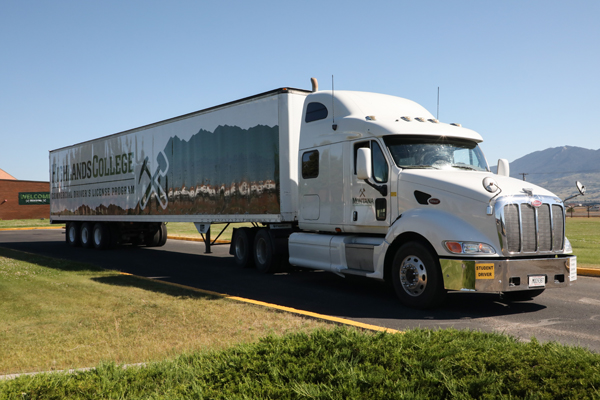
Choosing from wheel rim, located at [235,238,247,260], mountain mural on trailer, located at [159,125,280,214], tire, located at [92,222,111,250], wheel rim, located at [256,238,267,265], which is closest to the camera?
mountain mural on trailer, located at [159,125,280,214]

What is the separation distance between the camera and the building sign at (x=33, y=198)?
63438 mm

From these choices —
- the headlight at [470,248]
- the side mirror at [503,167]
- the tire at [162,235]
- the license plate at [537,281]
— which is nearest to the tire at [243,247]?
the side mirror at [503,167]

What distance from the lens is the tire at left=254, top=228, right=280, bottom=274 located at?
40.2 feet

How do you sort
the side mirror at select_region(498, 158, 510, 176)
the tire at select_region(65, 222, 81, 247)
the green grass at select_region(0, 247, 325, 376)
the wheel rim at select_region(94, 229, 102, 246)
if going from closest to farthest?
the green grass at select_region(0, 247, 325, 376) < the side mirror at select_region(498, 158, 510, 176) < the wheel rim at select_region(94, 229, 102, 246) < the tire at select_region(65, 222, 81, 247)

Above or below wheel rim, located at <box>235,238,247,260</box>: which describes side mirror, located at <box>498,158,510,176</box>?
above

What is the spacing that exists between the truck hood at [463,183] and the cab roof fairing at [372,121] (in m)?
0.89

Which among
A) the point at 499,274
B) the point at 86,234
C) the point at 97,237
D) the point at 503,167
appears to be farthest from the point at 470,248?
the point at 86,234

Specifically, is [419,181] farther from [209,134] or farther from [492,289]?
[209,134]

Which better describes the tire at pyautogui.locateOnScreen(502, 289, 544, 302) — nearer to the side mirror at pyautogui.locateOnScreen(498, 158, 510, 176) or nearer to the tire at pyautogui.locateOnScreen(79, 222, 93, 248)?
the side mirror at pyautogui.locateOnScreen(498, 158, 510, 176)

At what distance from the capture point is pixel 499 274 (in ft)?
24.4

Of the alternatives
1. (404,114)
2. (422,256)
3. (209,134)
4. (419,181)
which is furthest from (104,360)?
(209,134)

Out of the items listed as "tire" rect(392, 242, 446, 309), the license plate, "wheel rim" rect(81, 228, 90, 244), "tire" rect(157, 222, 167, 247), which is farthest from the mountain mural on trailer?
"wheel rim" rect(81, 228, 90, 244)

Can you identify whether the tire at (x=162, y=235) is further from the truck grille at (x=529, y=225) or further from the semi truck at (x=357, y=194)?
the truck grille at (x=529, y=225)

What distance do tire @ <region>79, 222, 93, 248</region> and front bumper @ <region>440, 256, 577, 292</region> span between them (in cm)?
1652
